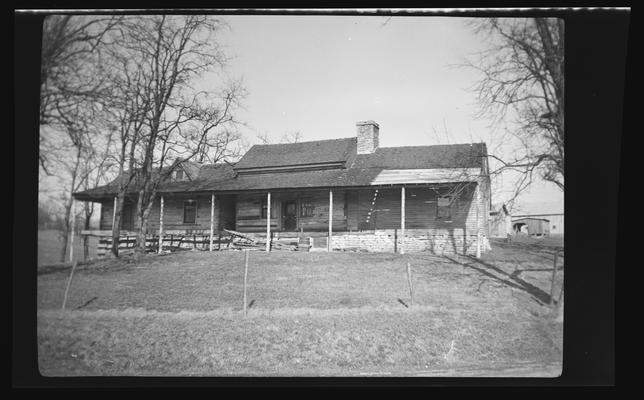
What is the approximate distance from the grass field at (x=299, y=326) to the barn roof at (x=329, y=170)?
6.63 m

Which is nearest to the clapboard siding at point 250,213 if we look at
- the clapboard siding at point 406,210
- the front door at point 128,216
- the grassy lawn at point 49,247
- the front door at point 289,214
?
the front door at point 289,214

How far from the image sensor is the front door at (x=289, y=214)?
19781 mm

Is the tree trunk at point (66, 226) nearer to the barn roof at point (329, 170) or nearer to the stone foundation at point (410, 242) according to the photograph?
the barn roof at point (329, 170)

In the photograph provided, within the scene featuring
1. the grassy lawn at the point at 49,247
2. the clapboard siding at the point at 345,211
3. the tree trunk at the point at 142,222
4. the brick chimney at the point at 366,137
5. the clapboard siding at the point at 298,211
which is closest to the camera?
the grassy lawn at the point at 49,247

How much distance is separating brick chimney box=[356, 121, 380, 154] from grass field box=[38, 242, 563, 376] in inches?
408

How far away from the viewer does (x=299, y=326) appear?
27.4 feet

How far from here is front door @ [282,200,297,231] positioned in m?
19.8

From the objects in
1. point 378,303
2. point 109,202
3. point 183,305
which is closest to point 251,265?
point 183,305

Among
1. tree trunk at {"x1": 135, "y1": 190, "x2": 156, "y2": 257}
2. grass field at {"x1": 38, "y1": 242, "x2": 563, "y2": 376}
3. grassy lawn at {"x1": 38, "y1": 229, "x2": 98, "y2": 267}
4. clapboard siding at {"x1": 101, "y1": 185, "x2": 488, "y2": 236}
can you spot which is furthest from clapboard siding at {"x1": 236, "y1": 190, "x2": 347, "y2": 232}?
grassy lawn at {"x1": 38, "y1": 229, "x2": 98, "y2": 267}

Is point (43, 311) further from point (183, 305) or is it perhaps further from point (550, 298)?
point (550, 298)

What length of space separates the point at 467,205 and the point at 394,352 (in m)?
10.5

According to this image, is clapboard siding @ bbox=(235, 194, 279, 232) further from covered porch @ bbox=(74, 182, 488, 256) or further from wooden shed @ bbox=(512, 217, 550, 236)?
wooden shed @ bbox=(512, 217, 550, 236)
